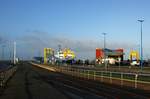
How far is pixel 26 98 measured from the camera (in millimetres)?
21266

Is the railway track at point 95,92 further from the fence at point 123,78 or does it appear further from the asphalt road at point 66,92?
the fence at point 123,78

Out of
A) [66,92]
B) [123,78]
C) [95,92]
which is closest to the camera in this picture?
→ [95,92]

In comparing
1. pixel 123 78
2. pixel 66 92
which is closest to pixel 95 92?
pixel 66 92

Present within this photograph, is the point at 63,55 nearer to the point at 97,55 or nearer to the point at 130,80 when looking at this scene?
the point at 97,55

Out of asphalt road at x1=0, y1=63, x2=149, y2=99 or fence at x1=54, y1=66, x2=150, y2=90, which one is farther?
fence at x1=54, y1=66, x2=150, y2=90

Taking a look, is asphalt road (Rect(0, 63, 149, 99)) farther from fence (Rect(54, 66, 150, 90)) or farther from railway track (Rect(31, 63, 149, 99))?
fence (Rect(54, 66, 150, 90))

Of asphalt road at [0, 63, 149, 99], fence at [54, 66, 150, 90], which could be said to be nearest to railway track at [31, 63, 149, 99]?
asphalt road at [0, 63, 149, 99]

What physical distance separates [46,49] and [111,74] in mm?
133038

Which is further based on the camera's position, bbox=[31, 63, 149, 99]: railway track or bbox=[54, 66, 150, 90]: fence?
bbox=[54, 66, 150, 90]: fence

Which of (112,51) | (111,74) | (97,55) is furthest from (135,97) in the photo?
(97,55)

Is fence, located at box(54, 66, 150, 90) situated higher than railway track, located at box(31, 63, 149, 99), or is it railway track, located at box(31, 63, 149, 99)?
fence, located at box(54, 66, 150, 90)

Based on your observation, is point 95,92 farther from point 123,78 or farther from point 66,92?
point 123,78

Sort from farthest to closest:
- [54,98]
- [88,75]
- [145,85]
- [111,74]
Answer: [88,75] → [111,74] → [145,85] → [54,98]

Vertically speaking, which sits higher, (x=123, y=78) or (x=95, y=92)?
(x=123, y=78)
